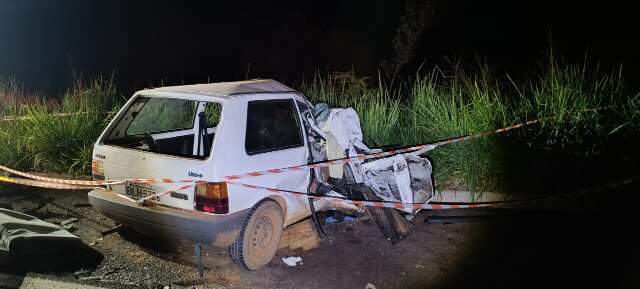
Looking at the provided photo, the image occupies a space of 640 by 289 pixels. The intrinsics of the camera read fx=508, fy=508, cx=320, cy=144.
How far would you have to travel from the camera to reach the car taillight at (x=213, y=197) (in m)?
3.95

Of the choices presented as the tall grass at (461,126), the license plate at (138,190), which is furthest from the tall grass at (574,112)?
the license plate at (138,190)

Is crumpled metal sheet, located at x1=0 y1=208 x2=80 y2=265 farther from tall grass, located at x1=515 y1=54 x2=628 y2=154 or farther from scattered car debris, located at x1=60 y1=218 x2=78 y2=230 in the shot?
tall grass, located at x1=515 y1=54 x2=628 y2=154

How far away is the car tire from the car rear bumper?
13cm

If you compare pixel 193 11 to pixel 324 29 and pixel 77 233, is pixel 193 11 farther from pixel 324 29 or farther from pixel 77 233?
pixel 77 233

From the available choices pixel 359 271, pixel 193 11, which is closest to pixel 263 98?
pixel 359 271

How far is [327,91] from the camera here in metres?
8.80

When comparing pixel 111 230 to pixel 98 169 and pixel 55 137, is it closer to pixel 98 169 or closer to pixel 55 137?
pixel 98 169

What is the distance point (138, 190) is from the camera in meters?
4.31

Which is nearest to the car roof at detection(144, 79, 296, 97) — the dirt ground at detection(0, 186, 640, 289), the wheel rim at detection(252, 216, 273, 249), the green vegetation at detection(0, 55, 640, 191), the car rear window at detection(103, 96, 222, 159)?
the car rear window at detection(103, 96, 222, 159)

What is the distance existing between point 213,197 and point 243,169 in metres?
0.35

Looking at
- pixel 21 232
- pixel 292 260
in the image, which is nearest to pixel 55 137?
pixel 21 232

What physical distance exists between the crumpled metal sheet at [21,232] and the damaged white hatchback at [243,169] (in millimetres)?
701

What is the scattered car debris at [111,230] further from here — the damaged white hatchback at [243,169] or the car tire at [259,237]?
the car tire at [259,237]

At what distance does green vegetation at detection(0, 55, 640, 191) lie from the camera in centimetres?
643
